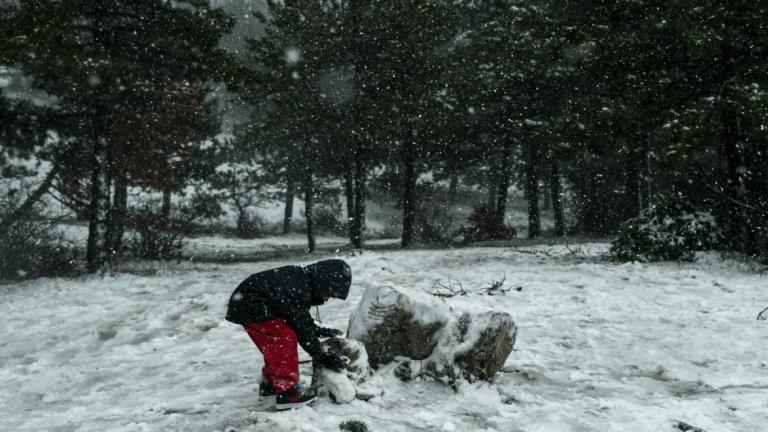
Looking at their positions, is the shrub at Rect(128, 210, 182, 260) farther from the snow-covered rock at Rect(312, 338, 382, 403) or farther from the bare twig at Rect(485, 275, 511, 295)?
the snow-covered rock at Rect(312, 338, 382, 403)

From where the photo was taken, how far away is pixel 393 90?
17.4 m

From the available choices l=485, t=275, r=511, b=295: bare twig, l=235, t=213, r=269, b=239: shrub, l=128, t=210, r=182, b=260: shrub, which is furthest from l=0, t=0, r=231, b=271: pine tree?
l=235, t=213, r=269, b=239: shrub

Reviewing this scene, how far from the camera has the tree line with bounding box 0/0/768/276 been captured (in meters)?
10.2

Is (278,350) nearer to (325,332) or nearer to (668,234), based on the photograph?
(325,332)

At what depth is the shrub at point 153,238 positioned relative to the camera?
540 inches

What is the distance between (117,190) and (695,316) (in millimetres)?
14333

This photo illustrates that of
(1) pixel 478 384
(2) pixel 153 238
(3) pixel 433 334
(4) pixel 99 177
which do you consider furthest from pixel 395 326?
(2) pixel 153 238

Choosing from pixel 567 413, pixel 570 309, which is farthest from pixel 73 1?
pixel 567 413

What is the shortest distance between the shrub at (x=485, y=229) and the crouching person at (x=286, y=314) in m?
17.7

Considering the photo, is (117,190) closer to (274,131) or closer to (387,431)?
(274,131)

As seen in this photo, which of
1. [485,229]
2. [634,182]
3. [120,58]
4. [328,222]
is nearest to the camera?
[120,58]

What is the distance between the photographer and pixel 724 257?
1024 centimetres

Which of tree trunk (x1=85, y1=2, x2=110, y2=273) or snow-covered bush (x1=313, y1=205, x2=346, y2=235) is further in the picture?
snow-covered bush (x1=313, y1=205, x2=346, y2=235)

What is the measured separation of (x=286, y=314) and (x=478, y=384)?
1888 millimetres
